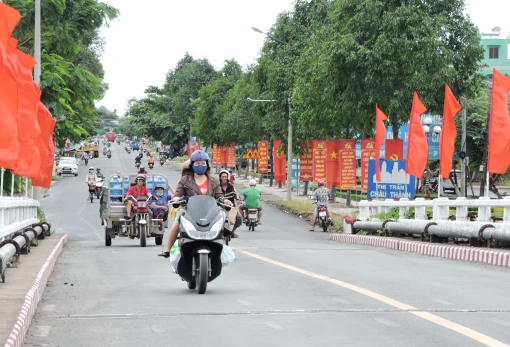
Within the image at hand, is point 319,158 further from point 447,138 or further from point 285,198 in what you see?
point 447,138

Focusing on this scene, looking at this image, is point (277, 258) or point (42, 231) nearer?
point (277, 258)

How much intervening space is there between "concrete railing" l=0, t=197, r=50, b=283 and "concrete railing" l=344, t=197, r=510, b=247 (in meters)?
8.93

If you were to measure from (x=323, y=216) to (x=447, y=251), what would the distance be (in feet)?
54.0

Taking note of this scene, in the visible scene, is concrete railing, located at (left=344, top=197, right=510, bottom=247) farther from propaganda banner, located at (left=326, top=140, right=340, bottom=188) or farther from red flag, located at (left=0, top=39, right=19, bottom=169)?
propaganda banner, located at (left=326, top=140, right=340, bottom=188)

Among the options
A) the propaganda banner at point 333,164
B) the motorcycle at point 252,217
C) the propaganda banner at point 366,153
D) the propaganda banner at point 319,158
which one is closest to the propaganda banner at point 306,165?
the propaganda banner at point 319,158

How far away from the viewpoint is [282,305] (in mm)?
11148

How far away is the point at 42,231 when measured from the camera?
26.0 m

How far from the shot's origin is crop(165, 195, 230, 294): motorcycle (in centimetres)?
1255

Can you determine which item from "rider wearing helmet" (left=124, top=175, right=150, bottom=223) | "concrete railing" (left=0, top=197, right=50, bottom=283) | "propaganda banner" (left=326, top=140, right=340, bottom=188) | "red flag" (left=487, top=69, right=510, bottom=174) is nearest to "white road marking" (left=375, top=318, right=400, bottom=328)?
"concrete railing" (left=0, top=197, right=50, bottom=283)

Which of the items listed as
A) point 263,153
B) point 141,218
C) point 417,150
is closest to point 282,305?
point 141,218

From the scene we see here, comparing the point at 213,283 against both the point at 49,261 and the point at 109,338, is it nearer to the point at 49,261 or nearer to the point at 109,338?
the point at 49,261

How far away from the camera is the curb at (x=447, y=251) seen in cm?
1891

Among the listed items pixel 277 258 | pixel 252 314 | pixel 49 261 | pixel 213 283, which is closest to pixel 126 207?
pixel 277 258

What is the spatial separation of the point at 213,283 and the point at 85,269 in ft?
14.4
